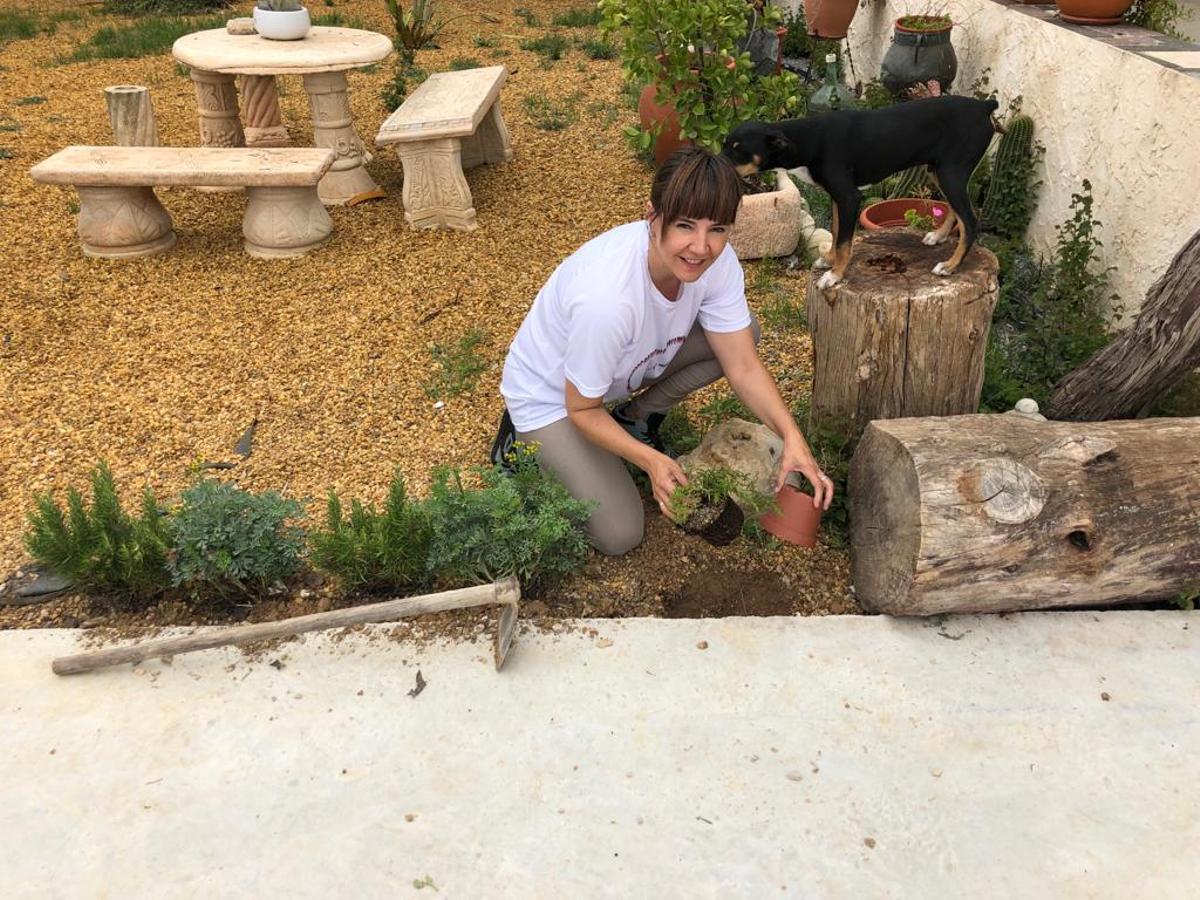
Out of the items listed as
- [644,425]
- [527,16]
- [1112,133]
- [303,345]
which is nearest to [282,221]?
[303,345]

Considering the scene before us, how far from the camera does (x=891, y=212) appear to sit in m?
3.58

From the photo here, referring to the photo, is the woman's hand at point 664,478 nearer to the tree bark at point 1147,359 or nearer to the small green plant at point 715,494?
the small green plant at point 715,494

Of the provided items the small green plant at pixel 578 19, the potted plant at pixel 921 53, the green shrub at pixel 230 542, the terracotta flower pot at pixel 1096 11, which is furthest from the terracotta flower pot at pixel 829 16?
the green shrub at pixel 230 542

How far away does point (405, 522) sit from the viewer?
2.71 meters

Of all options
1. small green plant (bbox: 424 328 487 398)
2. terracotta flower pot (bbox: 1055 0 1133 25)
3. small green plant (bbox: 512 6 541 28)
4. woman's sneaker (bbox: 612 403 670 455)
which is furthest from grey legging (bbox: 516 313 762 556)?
small green plant (bbox: 512 6 541 28)

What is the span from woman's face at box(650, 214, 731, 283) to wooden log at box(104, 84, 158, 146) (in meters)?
4.56

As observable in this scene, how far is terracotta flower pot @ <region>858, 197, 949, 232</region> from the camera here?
350 centimetres

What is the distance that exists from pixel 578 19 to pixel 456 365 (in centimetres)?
653

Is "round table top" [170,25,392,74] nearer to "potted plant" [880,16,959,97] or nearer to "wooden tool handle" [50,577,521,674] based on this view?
"potted plant" [880,16,959,97]

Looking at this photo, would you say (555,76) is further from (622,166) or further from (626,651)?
(626,651)

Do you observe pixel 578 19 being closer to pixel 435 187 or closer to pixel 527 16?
pixel 527 16

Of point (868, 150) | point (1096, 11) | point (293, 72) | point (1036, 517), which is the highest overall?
point (1096, 11)

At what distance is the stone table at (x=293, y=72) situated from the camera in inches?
204

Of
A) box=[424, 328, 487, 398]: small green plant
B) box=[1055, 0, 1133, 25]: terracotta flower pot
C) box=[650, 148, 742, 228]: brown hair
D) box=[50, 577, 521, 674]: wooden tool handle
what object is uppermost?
box=[1055, 0, 1133, 25]: terracotta flower pot
